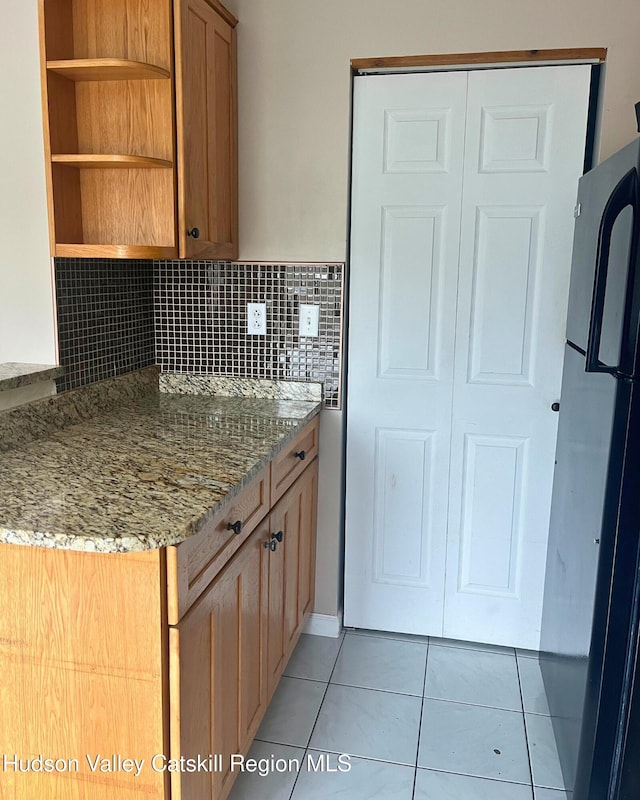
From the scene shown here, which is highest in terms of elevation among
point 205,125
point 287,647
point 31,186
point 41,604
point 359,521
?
point 205,125

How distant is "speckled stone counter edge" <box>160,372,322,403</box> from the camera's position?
7.88 ft

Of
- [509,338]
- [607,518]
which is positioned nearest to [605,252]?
[607,518]

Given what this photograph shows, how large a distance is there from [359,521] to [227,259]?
1.06m

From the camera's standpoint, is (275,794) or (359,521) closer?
(275,794)

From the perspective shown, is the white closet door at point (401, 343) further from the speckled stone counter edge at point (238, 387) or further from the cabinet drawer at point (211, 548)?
the cabinet drawer at point (211, 548)

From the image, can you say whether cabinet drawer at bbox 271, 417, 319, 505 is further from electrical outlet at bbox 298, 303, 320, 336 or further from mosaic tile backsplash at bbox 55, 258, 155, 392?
mosaic tile backsplash at bbox 55, 258, 155, 392

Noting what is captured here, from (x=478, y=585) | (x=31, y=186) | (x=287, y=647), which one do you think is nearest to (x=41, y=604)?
(x=287, y=647)

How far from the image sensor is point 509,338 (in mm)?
2281

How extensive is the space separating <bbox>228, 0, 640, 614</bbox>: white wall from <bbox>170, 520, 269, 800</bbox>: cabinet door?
79 centimetres

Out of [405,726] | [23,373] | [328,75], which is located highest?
[328,75]

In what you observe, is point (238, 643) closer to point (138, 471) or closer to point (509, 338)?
point (138, 471)

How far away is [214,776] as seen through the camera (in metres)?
1.53

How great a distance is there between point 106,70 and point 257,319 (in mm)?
927

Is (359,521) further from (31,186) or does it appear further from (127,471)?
(31,186)
